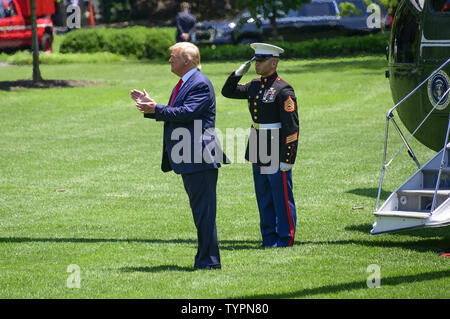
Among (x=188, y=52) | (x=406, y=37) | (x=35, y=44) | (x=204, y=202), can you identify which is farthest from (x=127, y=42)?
(x=204, y=202)

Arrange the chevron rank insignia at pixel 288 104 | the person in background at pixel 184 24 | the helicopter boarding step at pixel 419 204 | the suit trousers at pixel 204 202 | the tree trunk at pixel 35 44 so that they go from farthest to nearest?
1. the person in background at pixel 184 24
2. the tree trunk at pixel 35 44
3. the chevron rank insignia at pixel 288 104
4. the helicopter boarding step at pixel 419 204
5. the suit trousers at pixel 204 202

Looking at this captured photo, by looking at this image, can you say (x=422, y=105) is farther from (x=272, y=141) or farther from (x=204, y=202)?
(x=204, y=202)

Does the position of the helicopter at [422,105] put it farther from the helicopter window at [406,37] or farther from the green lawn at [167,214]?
the green lawn at [167,214]

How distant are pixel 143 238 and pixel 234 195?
2867 mm

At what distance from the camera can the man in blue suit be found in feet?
23.1

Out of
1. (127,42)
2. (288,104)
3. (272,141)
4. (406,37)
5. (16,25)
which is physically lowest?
(127,42)

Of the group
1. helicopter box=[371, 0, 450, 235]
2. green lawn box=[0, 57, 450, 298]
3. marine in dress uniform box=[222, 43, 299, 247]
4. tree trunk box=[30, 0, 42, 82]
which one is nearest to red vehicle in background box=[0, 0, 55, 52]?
tree trunk box=[30, 0, 42, 82]

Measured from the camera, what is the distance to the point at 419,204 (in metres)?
7.93

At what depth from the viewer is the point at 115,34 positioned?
1284 inches

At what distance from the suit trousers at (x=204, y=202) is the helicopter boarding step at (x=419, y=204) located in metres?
1.50

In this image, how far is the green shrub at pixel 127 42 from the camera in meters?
32.3

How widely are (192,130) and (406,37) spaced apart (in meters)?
3.31

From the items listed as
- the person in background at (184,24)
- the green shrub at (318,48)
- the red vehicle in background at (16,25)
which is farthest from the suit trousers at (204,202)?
the red vehicle in background at (16,25)
